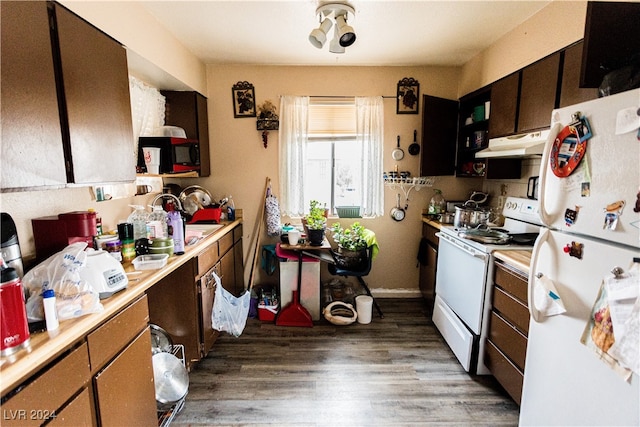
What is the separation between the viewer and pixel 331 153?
3.11m

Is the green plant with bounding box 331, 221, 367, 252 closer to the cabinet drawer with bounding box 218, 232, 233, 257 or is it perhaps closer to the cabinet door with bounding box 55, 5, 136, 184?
the cabinet drawer with bounding box 218, 232, 233, 257

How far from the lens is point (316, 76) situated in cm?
297

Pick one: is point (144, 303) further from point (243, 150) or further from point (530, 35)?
point (530, 35)

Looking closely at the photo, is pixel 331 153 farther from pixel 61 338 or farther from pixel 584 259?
pixel 61 338

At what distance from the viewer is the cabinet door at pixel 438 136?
279 cm

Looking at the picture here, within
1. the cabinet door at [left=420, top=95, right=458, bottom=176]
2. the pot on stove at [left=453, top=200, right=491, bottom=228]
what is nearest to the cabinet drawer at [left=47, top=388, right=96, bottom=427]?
the pot on stove at [left=453, top=200, right=491, bottom=228]

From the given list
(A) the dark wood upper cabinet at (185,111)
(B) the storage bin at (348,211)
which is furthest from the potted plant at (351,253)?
(A) the dark wood upper cabinet at (185,111)

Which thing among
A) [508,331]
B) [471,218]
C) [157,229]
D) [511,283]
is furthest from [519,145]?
[157,229]

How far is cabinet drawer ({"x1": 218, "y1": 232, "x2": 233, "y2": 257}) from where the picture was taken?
242cm

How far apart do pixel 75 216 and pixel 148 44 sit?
1.27 m

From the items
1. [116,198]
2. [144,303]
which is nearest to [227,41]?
[116,198]

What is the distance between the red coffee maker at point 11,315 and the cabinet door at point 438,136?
9.25 feet

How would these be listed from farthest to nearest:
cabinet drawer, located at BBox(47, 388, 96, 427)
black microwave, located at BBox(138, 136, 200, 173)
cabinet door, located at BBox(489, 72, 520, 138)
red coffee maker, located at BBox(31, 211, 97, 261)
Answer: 1. black microwave, located at BBox(138, 136, 200, 173)
2. cabinet door, located at BBox(489, 72, 520, 138)
3. red coffee maker, located at BBox(31, 211, 97, 261)
4. cabinet drawer, located at BBox(47, 388, 96, 427)

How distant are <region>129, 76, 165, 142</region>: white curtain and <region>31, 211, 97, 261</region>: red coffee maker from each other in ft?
3.63
